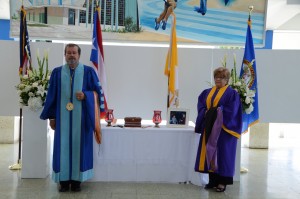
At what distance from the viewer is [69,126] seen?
164 inches

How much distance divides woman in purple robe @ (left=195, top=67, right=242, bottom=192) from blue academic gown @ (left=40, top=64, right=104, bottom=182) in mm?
1330

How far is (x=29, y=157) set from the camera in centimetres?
477

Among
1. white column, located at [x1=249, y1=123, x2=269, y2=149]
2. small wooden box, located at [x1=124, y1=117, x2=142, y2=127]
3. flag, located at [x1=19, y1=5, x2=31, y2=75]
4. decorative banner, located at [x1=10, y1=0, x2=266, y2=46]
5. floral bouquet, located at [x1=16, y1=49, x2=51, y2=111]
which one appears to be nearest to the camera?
floral bouquet, located at [x1=16, y1=49, x2=51, y2=111]

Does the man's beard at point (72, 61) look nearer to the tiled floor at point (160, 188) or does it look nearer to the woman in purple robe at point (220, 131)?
the tiled floor at point (160, 188)

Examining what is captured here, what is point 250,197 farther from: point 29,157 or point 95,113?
point 29,157

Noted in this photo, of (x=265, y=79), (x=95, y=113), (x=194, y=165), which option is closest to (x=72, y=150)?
(x=95, y=113)

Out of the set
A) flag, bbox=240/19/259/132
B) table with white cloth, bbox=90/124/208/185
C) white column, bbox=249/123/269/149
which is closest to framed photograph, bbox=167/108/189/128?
table with white cloth, bbox=90/124/208/185

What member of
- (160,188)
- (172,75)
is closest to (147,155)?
(160,188)

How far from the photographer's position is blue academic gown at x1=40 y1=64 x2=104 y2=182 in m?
4.17

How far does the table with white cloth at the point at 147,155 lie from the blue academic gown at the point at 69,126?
0.43 meters

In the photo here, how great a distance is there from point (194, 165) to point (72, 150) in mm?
1517

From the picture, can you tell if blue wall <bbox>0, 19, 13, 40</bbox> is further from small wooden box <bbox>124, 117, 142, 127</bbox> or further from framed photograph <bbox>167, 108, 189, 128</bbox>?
framed photograph <bbox>167, 108, 189, 128</bbox>

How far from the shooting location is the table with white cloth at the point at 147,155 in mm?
4613

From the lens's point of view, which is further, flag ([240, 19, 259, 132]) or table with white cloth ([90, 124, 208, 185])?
flag ([240, 19, 259, 132])
